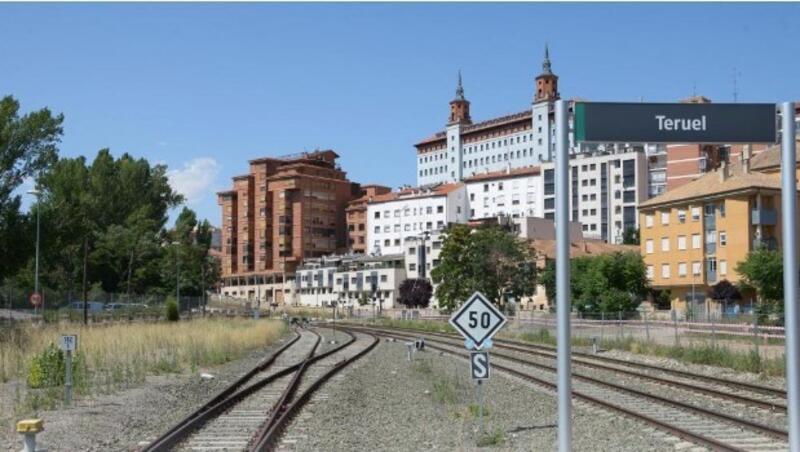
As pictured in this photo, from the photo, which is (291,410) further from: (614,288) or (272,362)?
(614,288)

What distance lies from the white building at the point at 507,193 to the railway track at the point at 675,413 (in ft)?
414

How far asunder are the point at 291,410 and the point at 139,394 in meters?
5.26

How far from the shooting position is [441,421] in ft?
52.7

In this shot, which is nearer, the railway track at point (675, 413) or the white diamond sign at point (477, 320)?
the railway track at point (675, 413)

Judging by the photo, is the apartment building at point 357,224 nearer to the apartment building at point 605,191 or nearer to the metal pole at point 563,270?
the apartment building at point 605,191

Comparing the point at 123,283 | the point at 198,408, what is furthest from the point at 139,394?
the point at 123,283

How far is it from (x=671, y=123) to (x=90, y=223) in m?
75.6

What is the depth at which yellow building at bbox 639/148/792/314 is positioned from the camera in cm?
7400

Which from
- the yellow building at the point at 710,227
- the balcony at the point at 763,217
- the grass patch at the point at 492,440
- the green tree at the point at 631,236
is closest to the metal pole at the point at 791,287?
the grass patch at the point at 492,440

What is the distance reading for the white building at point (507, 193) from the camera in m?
153

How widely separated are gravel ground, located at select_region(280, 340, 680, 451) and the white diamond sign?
5.00ft

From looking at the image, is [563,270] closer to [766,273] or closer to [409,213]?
[766,273]

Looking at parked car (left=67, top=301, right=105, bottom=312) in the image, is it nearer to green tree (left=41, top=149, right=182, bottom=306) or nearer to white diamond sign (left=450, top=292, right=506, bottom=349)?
green tree (left=41, top=149, right=182, bottom=306)

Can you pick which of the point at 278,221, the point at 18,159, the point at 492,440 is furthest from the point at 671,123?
the point at 278,221
